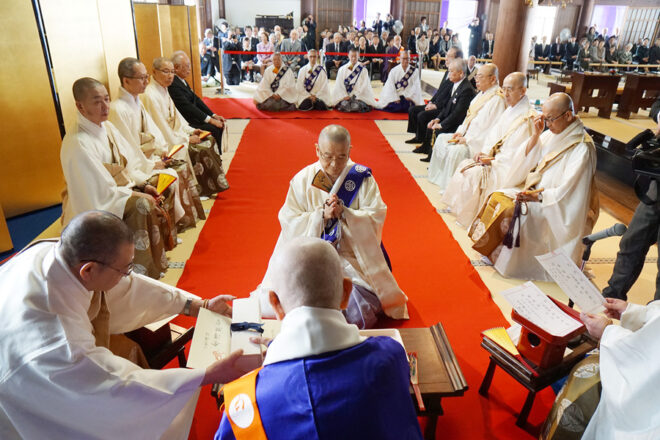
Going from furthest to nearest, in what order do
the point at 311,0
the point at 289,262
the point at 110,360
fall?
the point at 311,0, the point at 110,360, the point at 289,262

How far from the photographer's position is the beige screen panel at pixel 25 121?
4.65 meters

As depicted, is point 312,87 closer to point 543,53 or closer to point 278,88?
point 278,88

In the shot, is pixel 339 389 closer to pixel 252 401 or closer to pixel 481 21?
pixel 252 401

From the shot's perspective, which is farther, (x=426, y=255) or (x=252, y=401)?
(x=426, y=255)

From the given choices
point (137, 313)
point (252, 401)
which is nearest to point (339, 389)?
point (252, 401)

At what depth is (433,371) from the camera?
7.63 ft

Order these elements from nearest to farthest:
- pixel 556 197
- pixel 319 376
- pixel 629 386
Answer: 1. pixel 319 376
2. pixel 629 386
3. pixel 556 197

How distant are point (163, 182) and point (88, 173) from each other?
0.76m

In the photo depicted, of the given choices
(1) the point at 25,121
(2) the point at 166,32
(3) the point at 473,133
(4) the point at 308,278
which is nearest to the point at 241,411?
(4) the point at 308,278

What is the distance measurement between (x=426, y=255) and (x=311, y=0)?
18.1 metres

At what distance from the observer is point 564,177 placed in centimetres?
403

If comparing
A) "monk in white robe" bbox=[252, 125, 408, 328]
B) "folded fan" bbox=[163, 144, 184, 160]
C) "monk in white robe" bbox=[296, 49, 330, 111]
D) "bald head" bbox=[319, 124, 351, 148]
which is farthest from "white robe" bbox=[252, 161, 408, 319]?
"monk in white robe" bbox=[296, 49, 330, 111]

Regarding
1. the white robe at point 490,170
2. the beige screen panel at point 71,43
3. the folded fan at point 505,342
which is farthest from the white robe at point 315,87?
the folded fan at point 505,342

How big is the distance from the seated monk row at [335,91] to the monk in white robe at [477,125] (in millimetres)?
4576
